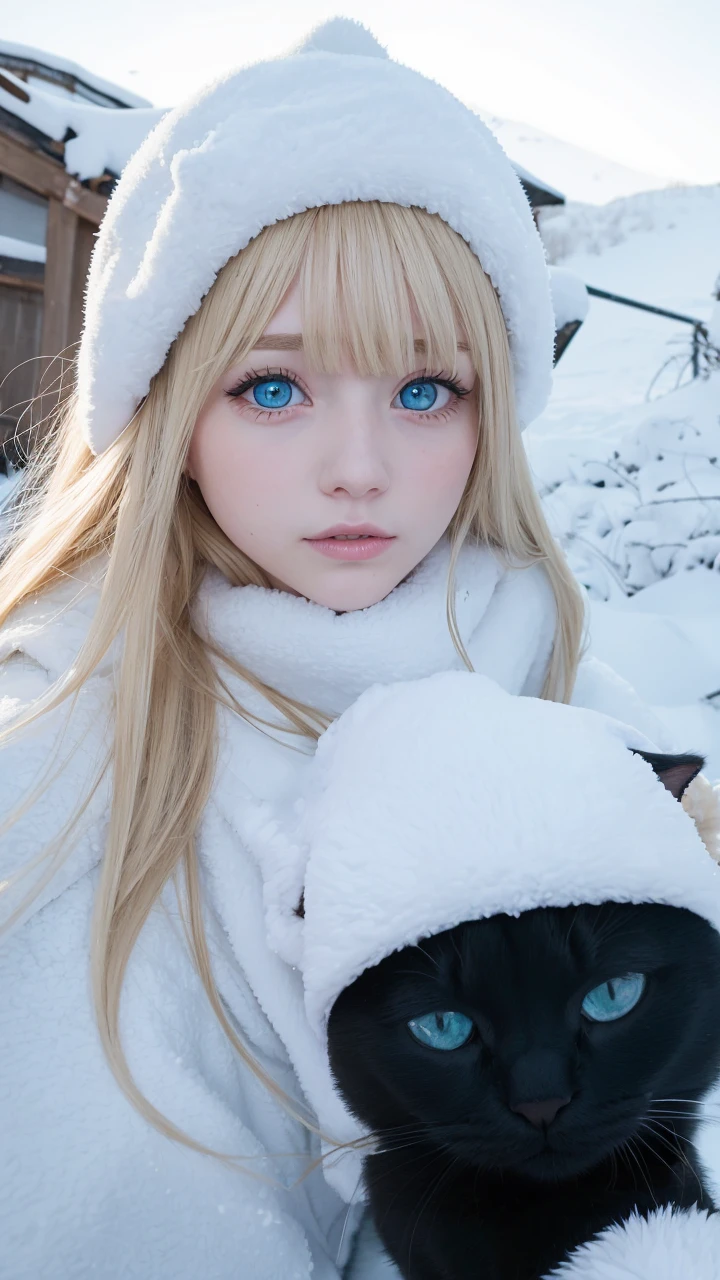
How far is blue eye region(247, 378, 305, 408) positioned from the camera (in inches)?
39.2

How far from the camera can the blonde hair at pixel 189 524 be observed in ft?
3.09

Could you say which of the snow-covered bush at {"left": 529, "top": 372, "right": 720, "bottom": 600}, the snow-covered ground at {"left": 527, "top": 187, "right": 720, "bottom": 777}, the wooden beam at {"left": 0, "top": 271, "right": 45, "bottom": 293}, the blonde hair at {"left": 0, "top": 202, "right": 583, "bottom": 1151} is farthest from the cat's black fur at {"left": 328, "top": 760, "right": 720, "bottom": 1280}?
the wooden beam at {"left": 0, "top": 271, "right": 45, "bottom": 293}

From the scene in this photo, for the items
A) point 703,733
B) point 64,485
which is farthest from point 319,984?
point 703,733

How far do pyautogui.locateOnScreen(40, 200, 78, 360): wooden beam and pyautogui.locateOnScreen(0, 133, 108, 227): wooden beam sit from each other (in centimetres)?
4

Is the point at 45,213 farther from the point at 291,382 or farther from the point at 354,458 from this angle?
the point at 354,458

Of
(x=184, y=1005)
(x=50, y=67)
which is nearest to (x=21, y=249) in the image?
(x=50, y=67)

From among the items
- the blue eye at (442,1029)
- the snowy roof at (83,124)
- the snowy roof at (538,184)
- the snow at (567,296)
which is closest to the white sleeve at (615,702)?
the blue eye at (442,1029)

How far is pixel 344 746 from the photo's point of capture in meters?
0.81

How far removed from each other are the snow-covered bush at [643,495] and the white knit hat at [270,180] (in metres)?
1.61

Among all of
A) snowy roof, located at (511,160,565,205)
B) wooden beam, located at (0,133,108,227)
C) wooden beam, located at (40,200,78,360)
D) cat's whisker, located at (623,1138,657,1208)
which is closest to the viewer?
cat's whisker, located at (623,1138,657,1208)

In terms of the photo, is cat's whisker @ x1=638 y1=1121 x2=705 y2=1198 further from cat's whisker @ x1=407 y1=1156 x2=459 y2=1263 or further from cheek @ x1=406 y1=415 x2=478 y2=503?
cheek @ x1=406 y1=415 x2=478 y2=503

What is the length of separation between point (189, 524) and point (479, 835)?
0.66m

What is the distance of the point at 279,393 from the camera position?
1.00 meters

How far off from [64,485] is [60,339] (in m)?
2.72
